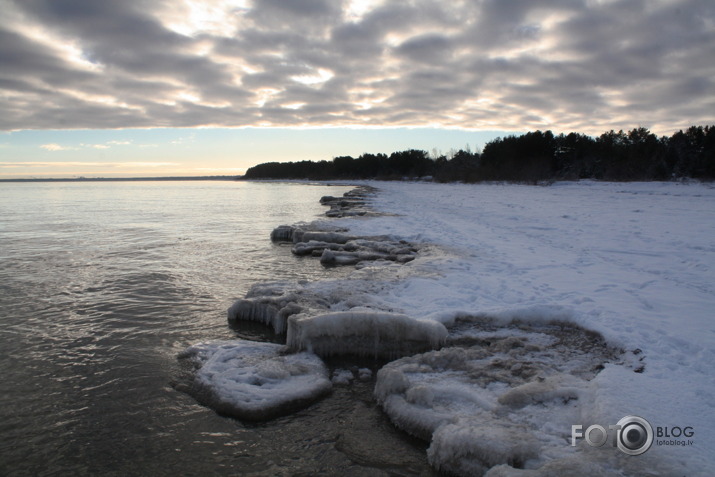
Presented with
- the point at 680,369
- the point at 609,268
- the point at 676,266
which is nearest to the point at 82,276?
the point at 680,369

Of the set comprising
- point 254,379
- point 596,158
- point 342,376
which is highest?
point 596,158

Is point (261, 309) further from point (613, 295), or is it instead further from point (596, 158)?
point (596, 158)

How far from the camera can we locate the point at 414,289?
7.53 m

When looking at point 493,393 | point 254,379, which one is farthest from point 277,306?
point 493,393

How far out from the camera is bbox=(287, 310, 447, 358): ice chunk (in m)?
5.36

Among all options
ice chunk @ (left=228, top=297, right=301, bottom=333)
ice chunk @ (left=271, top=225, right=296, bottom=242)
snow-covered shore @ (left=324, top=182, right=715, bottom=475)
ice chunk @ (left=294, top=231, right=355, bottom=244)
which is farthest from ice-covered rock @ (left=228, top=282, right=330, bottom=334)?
ice chunk @ (left=271, top=225, right=296, bottom=242)

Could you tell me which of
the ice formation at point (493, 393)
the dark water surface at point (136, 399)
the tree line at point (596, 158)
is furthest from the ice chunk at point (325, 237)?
the tree line at point (596, 158)

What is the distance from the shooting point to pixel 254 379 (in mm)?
4582

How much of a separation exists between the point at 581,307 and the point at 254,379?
4.82 metres

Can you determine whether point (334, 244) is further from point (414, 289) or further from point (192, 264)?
point (414, 289)

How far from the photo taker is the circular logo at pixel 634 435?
3.06m

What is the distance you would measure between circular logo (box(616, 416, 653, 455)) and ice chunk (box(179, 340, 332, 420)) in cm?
272

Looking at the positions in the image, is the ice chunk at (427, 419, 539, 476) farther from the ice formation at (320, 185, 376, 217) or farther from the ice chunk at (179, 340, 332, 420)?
the ice formation at (320, 185, 376, 217)

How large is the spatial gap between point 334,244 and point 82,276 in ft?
22.3
